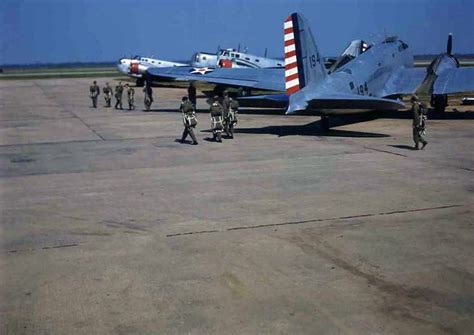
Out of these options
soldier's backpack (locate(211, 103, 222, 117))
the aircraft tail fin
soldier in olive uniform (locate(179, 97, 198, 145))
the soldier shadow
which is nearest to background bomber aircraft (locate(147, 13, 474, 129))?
the aircraft tail fin

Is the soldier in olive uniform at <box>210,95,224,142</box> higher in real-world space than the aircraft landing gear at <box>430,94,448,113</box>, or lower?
lower

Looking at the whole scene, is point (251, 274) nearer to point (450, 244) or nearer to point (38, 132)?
point (450, 244)

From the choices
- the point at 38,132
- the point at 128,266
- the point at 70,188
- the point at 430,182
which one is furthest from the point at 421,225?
the point at 38,132

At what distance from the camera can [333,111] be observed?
65.1 feet

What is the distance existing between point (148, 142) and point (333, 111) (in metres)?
6.69

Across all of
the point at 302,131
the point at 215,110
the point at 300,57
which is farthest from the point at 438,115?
the point at 215,110

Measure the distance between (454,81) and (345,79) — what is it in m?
7.19

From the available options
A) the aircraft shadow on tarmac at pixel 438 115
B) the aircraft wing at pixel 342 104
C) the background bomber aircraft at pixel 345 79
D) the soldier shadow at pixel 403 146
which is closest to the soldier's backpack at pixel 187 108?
the background bomber aircraft at pixel 345 79

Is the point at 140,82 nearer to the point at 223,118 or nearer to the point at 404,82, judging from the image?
the point at 404,82

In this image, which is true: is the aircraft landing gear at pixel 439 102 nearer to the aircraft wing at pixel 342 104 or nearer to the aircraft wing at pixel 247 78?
the aircraft wing at pixel 247 78

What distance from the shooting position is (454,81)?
26.3 metres

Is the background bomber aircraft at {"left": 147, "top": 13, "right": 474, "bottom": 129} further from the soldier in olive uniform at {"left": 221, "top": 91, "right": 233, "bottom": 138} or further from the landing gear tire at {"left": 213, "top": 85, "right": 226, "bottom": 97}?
the landing gear tire at {"left": 213, "top": 85, "right": 226, "bottom": 97}

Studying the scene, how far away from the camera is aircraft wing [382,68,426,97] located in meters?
26.9

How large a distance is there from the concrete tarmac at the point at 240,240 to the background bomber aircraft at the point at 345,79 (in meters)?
1.65
